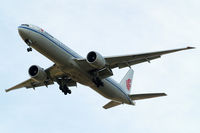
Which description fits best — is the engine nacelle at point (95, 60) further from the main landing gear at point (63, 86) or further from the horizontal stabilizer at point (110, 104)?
the horizontal stabilizer at point (110, 104)

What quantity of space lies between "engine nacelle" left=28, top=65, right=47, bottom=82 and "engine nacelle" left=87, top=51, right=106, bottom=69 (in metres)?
5.06

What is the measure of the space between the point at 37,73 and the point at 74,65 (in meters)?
3.96

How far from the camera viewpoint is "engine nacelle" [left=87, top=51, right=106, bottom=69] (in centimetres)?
3165

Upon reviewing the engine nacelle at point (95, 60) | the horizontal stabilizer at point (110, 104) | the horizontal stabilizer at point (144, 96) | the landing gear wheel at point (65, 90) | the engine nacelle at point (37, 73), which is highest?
the engine nacelle at point (95, 60)

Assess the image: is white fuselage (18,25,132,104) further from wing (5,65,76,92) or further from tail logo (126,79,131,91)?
tail logo (126,79,131,91)

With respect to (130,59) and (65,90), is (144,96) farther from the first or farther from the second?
(65,90)

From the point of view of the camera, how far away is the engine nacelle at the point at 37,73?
112 feet

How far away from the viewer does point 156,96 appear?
3697cm

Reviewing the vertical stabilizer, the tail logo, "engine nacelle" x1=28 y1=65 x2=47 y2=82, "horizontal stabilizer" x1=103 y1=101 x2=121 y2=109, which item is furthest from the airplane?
the tail logo

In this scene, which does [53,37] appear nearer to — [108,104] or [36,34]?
[36,34]

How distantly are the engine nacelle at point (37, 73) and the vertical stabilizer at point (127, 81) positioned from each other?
391 inches

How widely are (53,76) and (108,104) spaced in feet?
26.7

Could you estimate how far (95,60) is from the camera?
3159 centimetres

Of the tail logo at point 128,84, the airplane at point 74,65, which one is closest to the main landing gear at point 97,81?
the airplane at point 74,65
